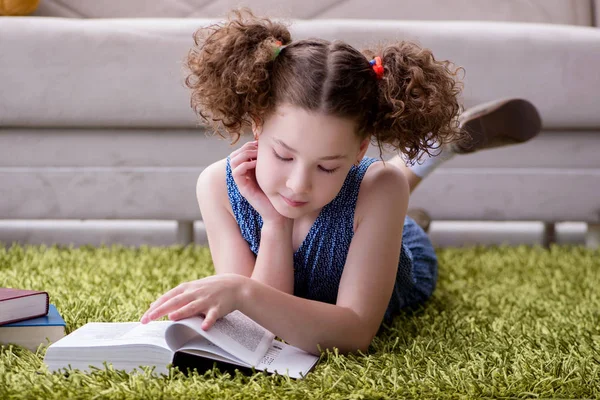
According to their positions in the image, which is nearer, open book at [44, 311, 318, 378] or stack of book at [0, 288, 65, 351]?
open book at [44, 311, 318, 378]

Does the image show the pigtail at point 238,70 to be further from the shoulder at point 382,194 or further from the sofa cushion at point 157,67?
the sofa cushion at point 157,67

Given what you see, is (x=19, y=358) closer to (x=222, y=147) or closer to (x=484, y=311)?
(x=484, y=311)

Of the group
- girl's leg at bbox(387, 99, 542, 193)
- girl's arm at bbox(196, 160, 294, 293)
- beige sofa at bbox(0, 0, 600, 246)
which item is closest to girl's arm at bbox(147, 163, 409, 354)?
girl's arm at bbox(196, 160, 294, 293)

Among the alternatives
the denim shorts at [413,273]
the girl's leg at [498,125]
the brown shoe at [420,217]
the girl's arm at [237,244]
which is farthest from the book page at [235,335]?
the brown shoe at [420,217]

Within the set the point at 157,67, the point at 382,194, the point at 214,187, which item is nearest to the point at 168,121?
the point at 157,67

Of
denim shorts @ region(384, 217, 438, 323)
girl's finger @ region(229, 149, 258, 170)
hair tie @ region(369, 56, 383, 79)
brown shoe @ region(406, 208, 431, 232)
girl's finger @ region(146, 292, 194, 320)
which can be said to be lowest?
brown shoe @ region(406, 208, 431, 232)

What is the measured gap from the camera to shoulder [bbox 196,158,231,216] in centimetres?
124

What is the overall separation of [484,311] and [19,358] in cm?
A: 78

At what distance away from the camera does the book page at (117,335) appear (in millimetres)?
872

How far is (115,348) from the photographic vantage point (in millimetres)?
868

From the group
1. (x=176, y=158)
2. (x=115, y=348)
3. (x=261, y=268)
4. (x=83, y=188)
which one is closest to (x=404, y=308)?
(x=261, y=268)

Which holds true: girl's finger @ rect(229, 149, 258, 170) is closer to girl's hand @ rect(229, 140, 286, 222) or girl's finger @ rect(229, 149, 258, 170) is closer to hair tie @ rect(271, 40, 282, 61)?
girl's hand @ rect(229, 140, 286, 222)

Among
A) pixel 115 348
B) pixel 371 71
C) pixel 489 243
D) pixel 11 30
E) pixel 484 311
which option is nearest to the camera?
pixel 115 348

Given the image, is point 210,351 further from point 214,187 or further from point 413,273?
point 413,273
